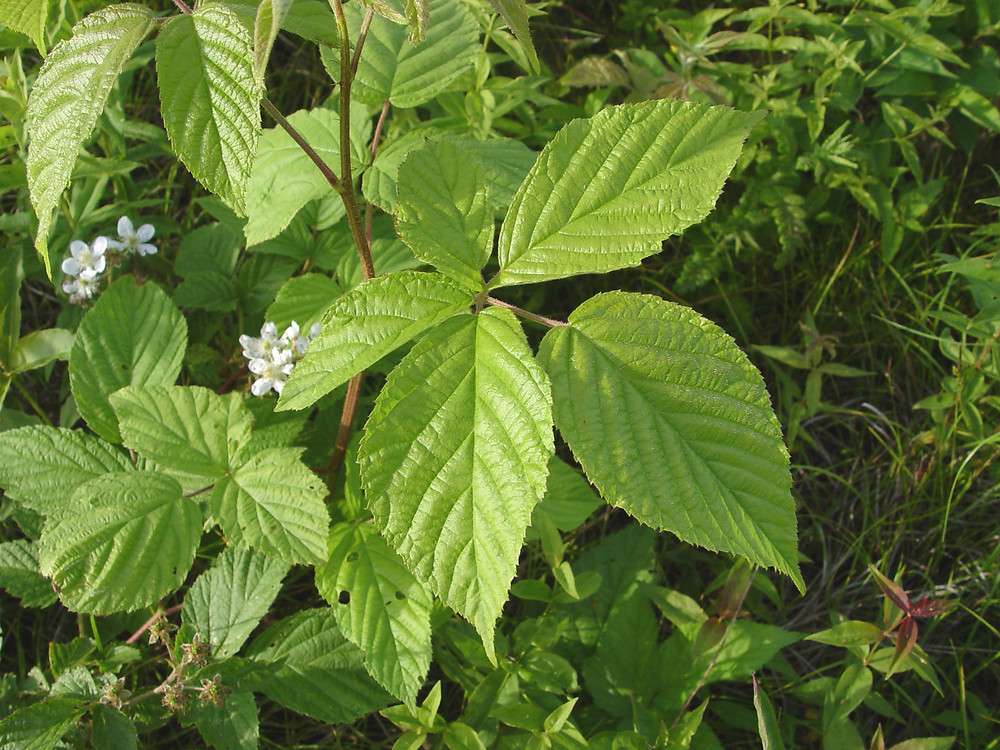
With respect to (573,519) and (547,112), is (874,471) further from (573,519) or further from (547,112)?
(547,112)

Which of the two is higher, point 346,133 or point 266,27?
point 266,27

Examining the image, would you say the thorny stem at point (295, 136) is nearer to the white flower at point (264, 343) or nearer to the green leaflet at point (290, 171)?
the green leaflet at point (290, 171)

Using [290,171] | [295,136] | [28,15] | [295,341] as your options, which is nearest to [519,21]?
[295,136]

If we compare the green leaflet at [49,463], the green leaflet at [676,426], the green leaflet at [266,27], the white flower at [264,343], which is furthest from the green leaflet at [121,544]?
the green leaflet at [266,27]

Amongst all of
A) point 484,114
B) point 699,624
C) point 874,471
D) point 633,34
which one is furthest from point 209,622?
point 633,34

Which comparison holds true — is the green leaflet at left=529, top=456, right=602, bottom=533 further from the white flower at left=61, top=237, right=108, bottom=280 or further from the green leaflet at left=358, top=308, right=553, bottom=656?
the white flower at left=61, top=237, right=108, bottom=280

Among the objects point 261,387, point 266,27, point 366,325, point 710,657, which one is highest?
point 266,27

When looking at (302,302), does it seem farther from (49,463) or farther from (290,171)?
(49,463)
